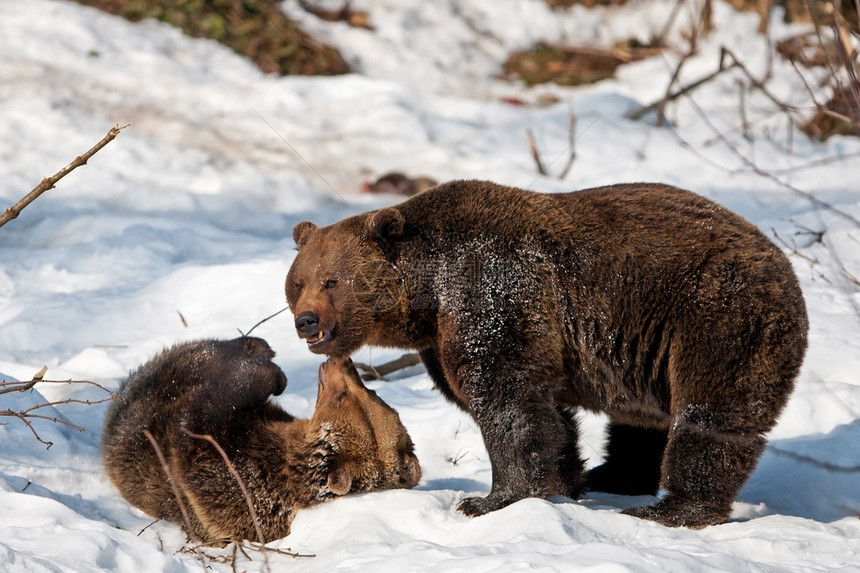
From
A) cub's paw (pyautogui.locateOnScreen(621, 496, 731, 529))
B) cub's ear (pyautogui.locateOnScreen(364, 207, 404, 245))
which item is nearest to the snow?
cub's paw (pyautogui.locateOnScreen(621, 496, 731, 529))

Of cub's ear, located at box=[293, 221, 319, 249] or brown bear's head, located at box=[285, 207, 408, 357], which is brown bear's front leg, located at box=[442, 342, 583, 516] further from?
cub's ear, located at box=[293, 221, 319, 249]

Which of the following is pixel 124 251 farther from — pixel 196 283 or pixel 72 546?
pixel 72 546

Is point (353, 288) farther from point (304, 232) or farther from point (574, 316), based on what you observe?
point (574, 316)

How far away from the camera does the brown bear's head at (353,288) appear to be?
5066 millimetres

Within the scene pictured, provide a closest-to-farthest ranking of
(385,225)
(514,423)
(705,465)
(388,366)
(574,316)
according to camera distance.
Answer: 1. (705,465)
2. (514,423)
3. (574,316)
4. (385,225)
5. (388,366)

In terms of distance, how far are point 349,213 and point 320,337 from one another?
621 cm

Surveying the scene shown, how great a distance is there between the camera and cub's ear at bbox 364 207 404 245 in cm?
502

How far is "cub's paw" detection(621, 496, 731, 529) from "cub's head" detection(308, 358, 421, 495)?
56.2 inches

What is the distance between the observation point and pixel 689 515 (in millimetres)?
4688

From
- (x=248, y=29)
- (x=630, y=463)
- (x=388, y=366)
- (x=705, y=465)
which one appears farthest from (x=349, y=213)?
(x=705, y=465)

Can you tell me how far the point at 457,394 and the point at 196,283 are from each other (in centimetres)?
421

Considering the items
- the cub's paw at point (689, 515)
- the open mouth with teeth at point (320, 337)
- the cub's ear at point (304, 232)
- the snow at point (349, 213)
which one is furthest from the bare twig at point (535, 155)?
the cub's paw at point (689, 515)

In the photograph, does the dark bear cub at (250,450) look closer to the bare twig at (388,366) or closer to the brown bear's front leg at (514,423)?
the brown bear's front leg at (514,423)

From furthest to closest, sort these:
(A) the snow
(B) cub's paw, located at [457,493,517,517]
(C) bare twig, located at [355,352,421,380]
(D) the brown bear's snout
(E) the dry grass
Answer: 1. (E) the dry grass
2. (C) bare twig, located at [355,352,421,380]
3. (D) the brown bear's snout
4. (B) cub's paw, located at [457,493,517,517]
5. (A) the snow
